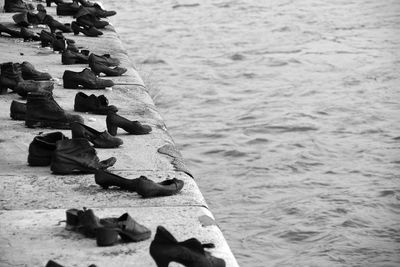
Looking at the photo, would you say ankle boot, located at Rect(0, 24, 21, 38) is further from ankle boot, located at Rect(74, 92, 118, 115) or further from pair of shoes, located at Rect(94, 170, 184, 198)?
pair of shoes, located at Rect(94, 170, 184, 198)

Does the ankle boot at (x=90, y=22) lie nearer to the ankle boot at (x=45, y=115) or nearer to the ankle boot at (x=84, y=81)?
the ankle boot at (x=84, y=81)

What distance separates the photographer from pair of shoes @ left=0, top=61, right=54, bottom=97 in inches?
211

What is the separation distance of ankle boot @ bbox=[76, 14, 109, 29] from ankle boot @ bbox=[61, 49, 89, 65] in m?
1.21

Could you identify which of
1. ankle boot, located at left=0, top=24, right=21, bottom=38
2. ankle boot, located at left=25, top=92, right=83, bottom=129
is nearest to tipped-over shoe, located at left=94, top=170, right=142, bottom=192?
ankle boot, located at left=25, top=92, right=83, bottom=129

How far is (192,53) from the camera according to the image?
1118 centimetres

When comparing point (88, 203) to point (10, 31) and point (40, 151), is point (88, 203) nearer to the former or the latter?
point (40, 151)

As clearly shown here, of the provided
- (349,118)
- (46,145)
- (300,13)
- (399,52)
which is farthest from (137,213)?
(300,13)

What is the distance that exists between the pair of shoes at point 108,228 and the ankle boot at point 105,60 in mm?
2621

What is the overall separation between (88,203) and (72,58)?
8.98 ft

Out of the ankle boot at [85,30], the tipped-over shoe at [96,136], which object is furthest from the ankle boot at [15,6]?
the tipped-over shoe at [96,136]

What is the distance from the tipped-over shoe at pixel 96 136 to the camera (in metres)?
4.47

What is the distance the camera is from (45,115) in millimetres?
4805

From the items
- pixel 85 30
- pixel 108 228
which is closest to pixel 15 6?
pixel 85 30

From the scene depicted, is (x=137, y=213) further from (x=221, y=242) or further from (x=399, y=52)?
(x=399, y=52)
